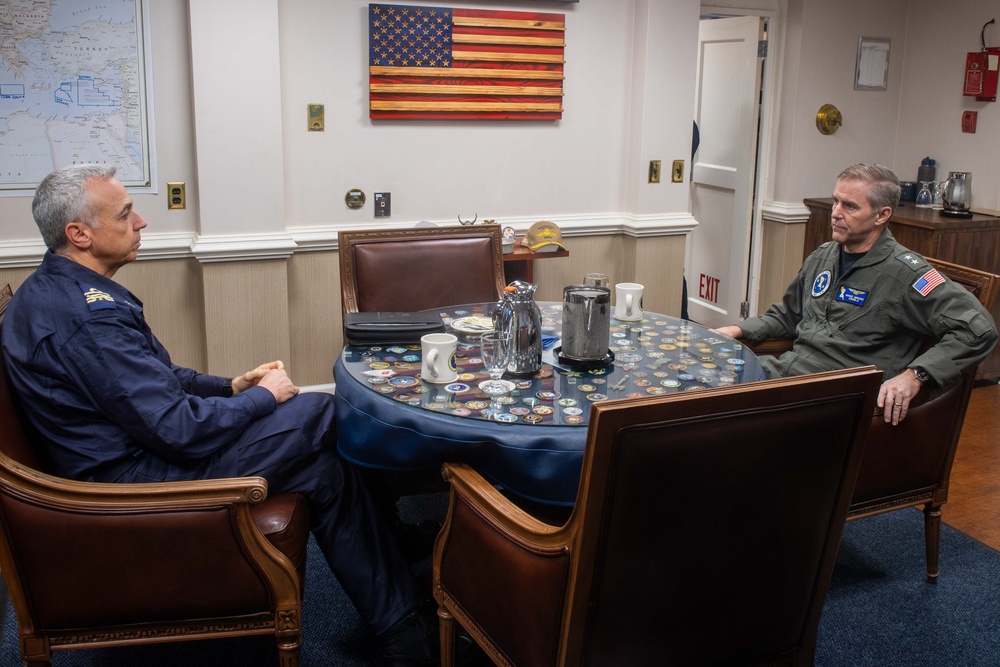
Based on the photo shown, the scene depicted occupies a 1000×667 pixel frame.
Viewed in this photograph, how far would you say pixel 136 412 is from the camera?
1.91 m

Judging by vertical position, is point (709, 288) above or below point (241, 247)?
below

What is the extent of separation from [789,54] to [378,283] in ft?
9.92

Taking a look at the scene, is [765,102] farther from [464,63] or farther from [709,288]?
[464,63]

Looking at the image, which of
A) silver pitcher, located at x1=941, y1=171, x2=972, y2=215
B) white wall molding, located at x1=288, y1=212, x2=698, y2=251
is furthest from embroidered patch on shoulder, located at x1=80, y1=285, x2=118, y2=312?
silver pitcher, located at x1=941, y1=171, x2=972, y2=215

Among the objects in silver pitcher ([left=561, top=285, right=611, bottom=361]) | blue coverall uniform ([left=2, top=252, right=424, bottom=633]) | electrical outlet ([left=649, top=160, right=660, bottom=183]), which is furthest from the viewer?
electrical outlet ([left=649, top=160, right=660, bottom=183])

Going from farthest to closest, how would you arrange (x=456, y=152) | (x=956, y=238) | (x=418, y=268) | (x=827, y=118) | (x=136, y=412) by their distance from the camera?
(x=827, y=118), (x=956, y=238), (x=456, y=152), (x=418, y=268), (x=136, y=412)

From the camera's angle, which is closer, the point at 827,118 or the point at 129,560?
the point at 129,560

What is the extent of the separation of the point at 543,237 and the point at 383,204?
0.74m

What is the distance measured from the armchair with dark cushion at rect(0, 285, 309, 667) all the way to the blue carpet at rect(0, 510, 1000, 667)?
0.41 m

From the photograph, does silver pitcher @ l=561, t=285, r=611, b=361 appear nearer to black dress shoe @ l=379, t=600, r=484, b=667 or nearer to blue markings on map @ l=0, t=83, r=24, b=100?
black dress shoe @ l=379, t=600, r=484, b=667

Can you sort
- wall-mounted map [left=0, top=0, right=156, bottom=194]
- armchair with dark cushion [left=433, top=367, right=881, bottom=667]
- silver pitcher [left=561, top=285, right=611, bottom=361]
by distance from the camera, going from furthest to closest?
wall-mounted map [left=0, top=0, right=156, bottom=194], silver pitcher [left=561, top=285, right=611, bottom=361], armchair with dark cushion [left=433, top=367, right=881, bottom=667]

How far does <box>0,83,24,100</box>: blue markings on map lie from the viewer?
341cm

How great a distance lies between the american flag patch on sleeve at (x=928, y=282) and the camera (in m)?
2.50

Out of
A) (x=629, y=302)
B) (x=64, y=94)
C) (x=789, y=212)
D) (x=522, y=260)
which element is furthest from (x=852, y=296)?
(x=64, y=94)
